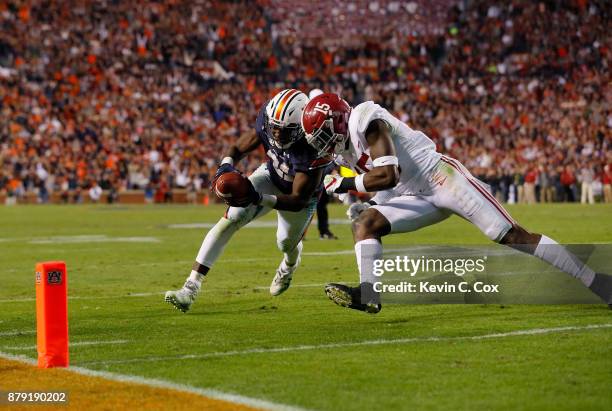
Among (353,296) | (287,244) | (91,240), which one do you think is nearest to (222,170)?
(287,244)

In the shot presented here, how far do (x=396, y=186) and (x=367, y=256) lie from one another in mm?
686

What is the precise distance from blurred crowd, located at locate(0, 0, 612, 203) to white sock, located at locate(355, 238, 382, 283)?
78.8ft

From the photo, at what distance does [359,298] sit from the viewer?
6754mm

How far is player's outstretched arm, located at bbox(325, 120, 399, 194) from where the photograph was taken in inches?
272

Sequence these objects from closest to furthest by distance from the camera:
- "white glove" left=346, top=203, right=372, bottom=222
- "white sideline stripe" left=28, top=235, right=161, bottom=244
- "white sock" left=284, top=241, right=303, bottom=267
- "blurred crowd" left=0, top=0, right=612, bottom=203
Answer: "white glove" left=346, top=203, right=372, bottom=222
"white sock" left=284, top=241, right=303, bottom=267
"white sideline stripe" left=28, top=235, right=161, bottom=244
"blurred crowd" left=0, top=0, right=612, bottom=203

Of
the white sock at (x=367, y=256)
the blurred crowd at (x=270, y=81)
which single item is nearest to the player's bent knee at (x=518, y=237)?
the white sock at (x=367, y=256)

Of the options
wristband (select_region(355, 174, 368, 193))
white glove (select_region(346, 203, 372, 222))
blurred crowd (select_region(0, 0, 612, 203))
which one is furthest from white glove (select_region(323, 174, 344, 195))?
blurred crowd (select_region(0, 0, 612, 203))

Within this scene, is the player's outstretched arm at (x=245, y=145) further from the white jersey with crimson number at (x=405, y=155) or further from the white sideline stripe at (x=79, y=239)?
the white sideline stripe at (x=79, y=239)

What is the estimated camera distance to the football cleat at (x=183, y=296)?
25.0 feet

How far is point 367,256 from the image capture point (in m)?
7.00

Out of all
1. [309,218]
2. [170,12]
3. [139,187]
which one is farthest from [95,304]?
[170,12]

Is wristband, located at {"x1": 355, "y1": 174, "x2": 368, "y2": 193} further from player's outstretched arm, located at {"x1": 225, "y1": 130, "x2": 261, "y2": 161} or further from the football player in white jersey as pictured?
player's outstretched arm, located at {"x1": 225, "y1": 130, "x2": 261, "y2": 161}

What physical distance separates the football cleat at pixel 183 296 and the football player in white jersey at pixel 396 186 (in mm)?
1356

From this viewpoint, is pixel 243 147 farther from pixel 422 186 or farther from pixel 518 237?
pixel 518 237
